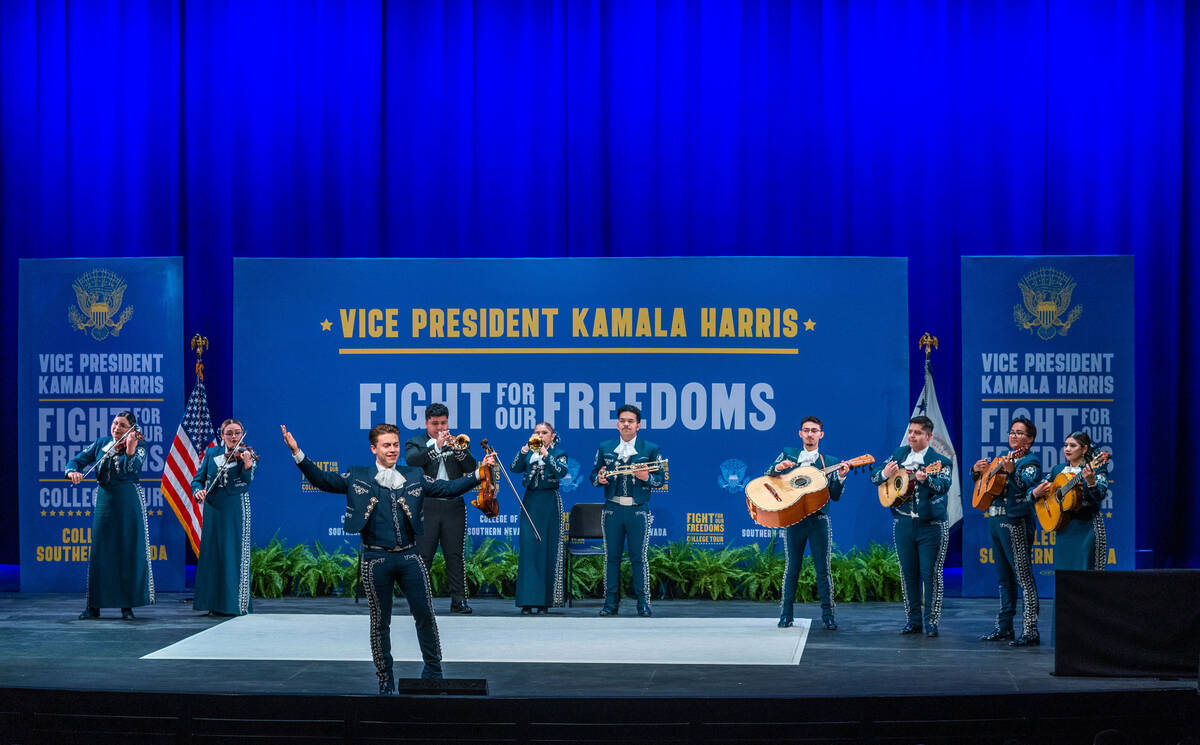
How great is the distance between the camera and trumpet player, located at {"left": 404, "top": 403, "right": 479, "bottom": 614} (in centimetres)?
1179

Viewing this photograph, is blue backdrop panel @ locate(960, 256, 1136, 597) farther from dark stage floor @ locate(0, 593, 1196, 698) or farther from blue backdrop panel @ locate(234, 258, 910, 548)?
dark stage floor @ locate(0, 593, 1196, 698)

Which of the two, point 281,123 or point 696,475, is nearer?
point 696,475

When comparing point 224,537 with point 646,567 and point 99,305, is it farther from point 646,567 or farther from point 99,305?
point 646,567

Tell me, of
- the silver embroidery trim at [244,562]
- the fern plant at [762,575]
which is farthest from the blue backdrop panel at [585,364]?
the silver embroidery trim at [244,562]

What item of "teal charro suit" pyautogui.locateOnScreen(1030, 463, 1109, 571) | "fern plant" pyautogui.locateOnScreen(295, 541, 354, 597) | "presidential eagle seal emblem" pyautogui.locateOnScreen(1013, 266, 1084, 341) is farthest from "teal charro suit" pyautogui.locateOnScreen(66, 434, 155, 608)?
"presidential eagle seal emblem" pyautogui.locateOnScreen(1013, 266, 1084, 341)

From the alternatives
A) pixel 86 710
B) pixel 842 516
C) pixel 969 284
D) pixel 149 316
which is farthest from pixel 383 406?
pixel 86 710

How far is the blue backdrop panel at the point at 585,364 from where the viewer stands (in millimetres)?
13078

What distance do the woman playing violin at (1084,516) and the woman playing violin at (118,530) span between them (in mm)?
7252

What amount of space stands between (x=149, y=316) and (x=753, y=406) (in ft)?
19.1

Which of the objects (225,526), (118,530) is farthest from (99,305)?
(225,526)

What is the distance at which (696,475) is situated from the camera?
13.1 meters

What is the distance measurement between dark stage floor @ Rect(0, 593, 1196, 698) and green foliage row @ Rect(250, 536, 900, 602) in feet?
3.21

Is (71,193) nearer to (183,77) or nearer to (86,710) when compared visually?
(183,77)

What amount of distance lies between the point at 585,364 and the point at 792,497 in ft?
9.81
